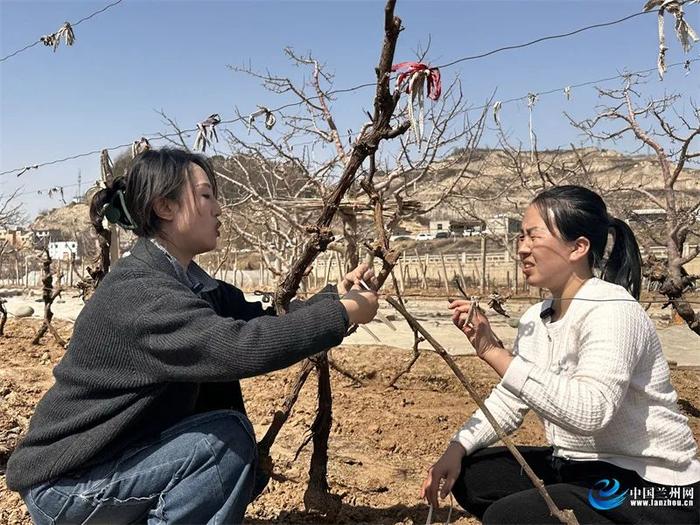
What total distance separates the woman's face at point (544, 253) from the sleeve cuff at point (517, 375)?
14.9 inches

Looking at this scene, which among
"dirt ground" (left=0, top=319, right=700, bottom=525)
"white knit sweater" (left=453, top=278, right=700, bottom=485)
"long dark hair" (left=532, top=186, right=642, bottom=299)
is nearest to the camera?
"white knit sweater" (left=453, top=278, right=700, bottom=485)

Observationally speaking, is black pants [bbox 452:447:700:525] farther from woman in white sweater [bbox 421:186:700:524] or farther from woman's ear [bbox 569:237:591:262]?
woman's ear [bbox 569:237:591:262]

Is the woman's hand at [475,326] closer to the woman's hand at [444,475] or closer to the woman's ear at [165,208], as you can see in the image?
the woman's hand at [444,475]

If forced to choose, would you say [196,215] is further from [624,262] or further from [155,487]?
[624,262]

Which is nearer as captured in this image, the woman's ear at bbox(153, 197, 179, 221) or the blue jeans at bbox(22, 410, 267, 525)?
the blue jeans at bbox(22, 410, 267, 525)

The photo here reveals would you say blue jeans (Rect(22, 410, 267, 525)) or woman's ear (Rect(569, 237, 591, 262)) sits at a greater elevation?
woman's ear (Rect(569, 237, 591, 262))

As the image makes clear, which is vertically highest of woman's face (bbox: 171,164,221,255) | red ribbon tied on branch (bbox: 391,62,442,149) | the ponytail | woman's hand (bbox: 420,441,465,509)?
red ribbon tied on branch (bbox: 391,62,442,149)

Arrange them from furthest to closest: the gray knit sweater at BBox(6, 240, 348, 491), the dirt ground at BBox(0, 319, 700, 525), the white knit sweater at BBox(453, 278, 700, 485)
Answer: the dirt ground at BBox(0, 319, 700, 525) < the white knit sweater at BBox(453, 278, 700, 485) < the gray knit sweater at BBox(6, 240, 348, 491)

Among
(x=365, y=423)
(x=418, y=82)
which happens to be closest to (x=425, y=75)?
(x=418, y=82)

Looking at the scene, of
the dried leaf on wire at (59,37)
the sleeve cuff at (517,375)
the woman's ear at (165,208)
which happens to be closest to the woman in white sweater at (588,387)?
the sleeve cuff at (517,375)

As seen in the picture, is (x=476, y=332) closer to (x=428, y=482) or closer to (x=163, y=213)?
(x=428, y=482)

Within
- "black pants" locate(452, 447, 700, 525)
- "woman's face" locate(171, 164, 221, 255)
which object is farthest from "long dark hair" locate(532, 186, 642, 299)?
"woman's face" locate(171, 164, 221, 255)

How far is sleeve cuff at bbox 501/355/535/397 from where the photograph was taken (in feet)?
5.92

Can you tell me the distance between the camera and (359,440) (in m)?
4.24
